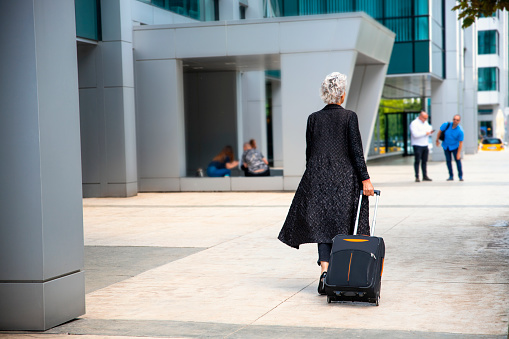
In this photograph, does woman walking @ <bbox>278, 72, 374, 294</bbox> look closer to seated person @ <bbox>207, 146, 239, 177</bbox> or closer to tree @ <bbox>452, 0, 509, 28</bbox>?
tree @ <bbox>452, 0, 509, 28</bbox>

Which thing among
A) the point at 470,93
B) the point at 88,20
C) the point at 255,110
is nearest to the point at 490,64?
the point at 470,93

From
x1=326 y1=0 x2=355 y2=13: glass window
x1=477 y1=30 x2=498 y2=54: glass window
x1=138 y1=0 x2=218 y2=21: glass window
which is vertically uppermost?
x1=477 y1=30 x2=498 y2=54: glass window

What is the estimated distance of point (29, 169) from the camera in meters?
5.21

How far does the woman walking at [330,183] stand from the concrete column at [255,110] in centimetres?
2381

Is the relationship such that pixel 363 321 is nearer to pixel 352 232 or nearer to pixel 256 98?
pixel 352 232

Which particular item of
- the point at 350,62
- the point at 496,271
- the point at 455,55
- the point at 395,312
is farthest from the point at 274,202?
the point at 455,55

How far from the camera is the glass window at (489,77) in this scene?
7725 centimetres

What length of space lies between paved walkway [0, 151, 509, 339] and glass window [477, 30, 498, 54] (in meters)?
66.8

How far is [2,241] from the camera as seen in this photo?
5.26 m

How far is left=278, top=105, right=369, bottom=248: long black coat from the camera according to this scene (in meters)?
6.26

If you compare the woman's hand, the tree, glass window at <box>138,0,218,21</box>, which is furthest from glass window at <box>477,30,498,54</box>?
the woman's hand

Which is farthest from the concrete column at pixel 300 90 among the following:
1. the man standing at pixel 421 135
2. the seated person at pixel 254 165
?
the man standing at pixel 421 135

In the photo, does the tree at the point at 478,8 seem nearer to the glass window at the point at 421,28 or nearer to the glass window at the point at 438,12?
the glass window at the point at 421,28

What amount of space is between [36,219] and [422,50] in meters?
25.2
